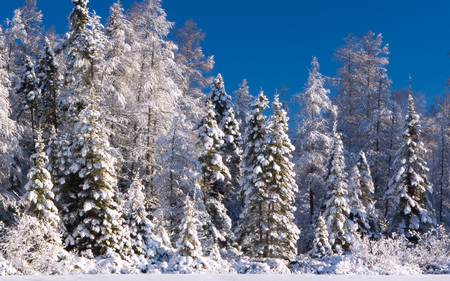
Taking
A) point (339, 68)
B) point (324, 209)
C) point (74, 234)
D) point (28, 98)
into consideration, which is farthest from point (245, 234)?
point (339, 68)

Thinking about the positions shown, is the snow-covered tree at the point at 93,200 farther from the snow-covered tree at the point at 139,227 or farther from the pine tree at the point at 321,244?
the pine tree at the point at 321,244

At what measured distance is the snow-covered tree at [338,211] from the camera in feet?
83.8

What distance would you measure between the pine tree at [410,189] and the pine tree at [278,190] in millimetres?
7915

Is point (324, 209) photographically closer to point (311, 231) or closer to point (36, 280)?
point (311, 231)

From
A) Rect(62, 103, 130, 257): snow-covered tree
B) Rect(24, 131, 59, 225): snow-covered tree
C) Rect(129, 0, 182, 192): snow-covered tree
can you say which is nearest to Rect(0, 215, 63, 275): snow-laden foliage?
Rect(24, 131, 59, 225): snow-covered tree

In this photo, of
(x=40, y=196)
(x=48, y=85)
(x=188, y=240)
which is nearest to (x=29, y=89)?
(x=48, y=85)

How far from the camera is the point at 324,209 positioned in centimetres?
2880

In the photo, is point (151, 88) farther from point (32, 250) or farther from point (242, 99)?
point (242, 99)

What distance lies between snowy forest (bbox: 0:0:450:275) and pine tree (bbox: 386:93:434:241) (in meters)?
0.09

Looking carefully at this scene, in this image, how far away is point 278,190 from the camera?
24.5 m

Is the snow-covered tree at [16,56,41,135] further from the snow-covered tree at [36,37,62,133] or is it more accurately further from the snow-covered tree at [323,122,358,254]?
the snow-covered tree at [323,122,358,254]

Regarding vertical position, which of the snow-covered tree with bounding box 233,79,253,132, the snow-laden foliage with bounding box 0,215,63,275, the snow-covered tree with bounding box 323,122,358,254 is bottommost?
the snow-laden foliage with bounding box 0,215,63,275

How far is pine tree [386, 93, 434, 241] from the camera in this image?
89.4 ft

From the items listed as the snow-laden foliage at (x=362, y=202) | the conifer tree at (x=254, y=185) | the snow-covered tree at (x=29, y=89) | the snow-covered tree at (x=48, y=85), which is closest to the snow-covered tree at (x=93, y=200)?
the conifer tree at (x=254, y=185)
